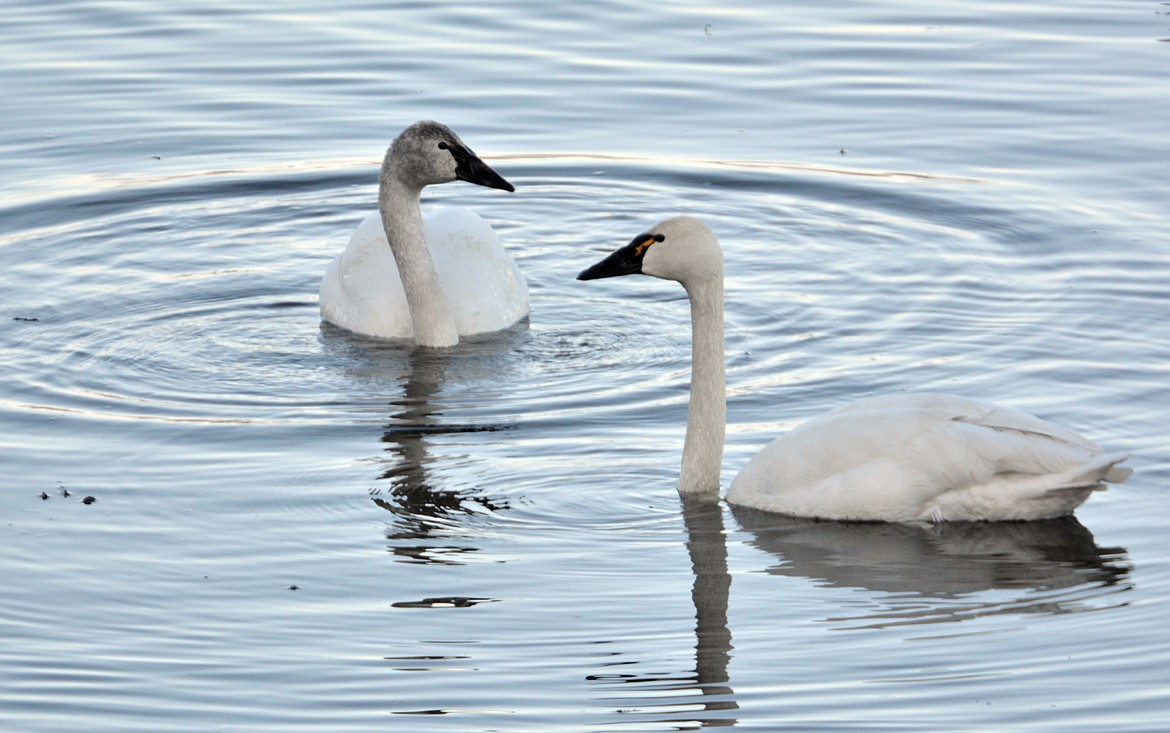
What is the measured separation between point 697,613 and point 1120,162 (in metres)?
7.89

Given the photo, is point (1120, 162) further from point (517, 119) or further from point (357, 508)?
point (357, 508)

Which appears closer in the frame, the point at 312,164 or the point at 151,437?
the point at 151,437

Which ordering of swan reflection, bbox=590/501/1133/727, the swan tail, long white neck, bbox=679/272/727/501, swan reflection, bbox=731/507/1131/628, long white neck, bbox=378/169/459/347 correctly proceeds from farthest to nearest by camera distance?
long white neck, bbox=378/169/459/347 < long white neck, bbox=679/272/727/501 < the swan tail < swan reflection, bbox=731/507/1131/628 < swan reflection, bbox=590/501/1133/727

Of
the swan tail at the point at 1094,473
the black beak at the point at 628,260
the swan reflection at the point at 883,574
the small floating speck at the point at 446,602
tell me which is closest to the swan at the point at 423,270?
the black beak at the point at 628,260

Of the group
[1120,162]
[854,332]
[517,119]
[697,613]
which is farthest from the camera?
[517,119]

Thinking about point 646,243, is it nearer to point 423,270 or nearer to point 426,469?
point 426,469

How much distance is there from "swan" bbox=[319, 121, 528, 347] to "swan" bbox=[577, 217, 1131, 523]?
304cm

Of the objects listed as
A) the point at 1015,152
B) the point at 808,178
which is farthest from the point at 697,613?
the point at 1015,152

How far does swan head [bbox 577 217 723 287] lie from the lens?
9.02 meters

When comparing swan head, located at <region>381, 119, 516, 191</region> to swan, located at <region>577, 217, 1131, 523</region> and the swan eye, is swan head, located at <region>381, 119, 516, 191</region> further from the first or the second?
swan, located at <region>577, 217, 1131, 523</region>

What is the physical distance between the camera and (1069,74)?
56.7 feet

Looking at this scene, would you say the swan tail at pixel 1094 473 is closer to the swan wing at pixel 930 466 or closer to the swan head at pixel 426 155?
the swan wing at pixel 930 466

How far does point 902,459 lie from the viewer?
28.5ft

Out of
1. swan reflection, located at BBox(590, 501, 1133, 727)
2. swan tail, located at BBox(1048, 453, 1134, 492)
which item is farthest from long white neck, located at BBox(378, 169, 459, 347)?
swan tail, located at BBox(1048, 453, 1134, 492)
